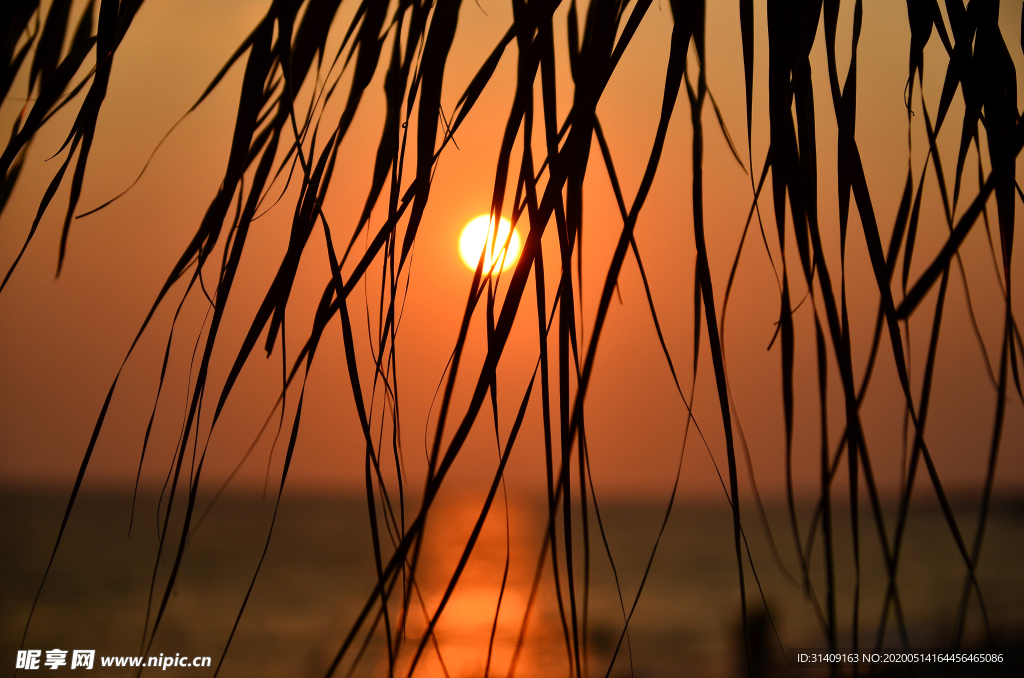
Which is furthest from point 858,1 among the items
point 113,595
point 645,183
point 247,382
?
point 113,595

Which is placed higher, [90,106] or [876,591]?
[876,591]

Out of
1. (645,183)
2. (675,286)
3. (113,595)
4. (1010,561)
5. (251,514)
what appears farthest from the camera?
(251,514)

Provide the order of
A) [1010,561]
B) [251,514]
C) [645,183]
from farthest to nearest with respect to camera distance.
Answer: [251,514] → [1010,561] → [645,183]

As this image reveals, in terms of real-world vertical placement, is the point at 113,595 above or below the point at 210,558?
below

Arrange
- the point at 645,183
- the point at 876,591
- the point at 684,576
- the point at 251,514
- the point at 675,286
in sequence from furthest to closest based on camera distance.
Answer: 1. the point at 251,514
2. the point at 684,576
3. the point at 876,591
4. the point at 675,286
5. the point at 645,183

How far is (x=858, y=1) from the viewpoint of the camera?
0.92 feet

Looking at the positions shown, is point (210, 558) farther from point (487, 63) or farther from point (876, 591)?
point (487, 63)

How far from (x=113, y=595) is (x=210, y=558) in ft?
8.51

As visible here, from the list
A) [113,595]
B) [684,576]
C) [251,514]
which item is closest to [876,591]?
[684,576]

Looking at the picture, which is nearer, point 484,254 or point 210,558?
point 484,254

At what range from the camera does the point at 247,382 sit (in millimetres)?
298

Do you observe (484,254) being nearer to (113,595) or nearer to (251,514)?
(113,595)

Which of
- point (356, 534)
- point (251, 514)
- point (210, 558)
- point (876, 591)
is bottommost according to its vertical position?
point (876, 591)

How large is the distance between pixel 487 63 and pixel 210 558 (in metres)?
12.9
